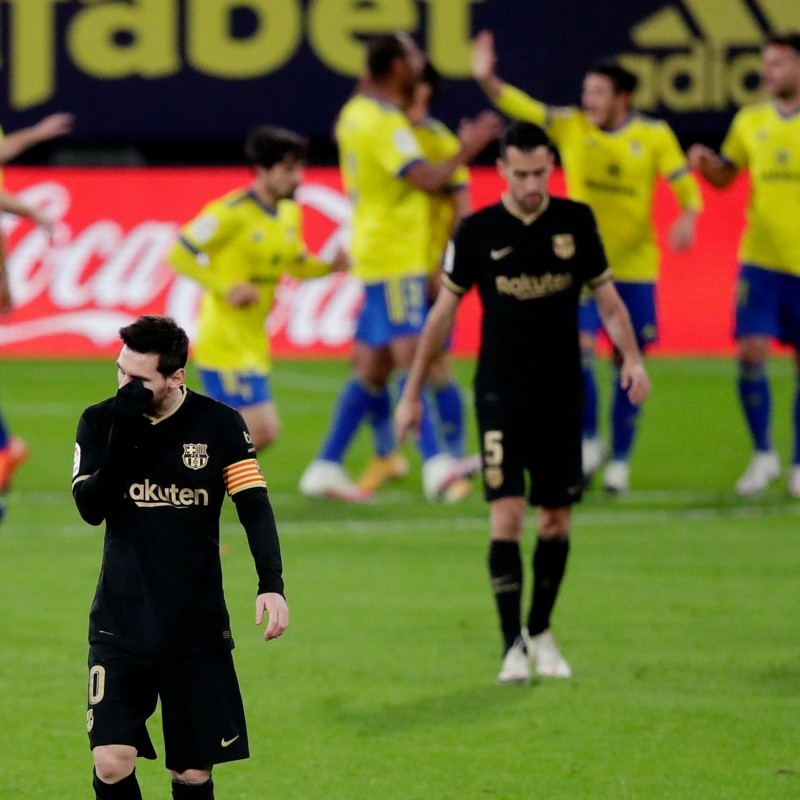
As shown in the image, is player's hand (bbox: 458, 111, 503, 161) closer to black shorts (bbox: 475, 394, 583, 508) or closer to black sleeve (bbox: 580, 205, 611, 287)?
black sleeve (bbox: 580, 205, 611, 287)

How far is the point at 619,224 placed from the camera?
1195 centimetres

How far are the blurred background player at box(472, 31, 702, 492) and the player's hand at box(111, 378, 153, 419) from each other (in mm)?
7333

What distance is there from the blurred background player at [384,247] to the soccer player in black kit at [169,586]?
21.3ft

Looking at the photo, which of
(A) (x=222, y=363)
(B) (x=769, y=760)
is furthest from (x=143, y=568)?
(A) (x=222, y=363)

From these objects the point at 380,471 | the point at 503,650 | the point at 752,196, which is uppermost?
the point at 752,196

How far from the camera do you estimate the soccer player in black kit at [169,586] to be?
4.75 meters

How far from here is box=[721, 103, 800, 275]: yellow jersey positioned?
38.2ft

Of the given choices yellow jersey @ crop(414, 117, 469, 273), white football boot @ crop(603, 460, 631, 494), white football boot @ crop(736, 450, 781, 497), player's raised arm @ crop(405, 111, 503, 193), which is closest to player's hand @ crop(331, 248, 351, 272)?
player's raised arm @ crop(405, 111, 503, 193)

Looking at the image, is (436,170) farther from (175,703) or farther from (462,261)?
(175,703)

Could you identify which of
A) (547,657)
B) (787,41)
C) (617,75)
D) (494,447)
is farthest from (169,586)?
(617,75)

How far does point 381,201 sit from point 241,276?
179cm

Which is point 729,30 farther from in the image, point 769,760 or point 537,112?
point 769,760

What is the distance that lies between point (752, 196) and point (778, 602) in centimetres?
389

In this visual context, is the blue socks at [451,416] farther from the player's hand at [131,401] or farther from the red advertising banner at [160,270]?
the player's hand at [131,401]
